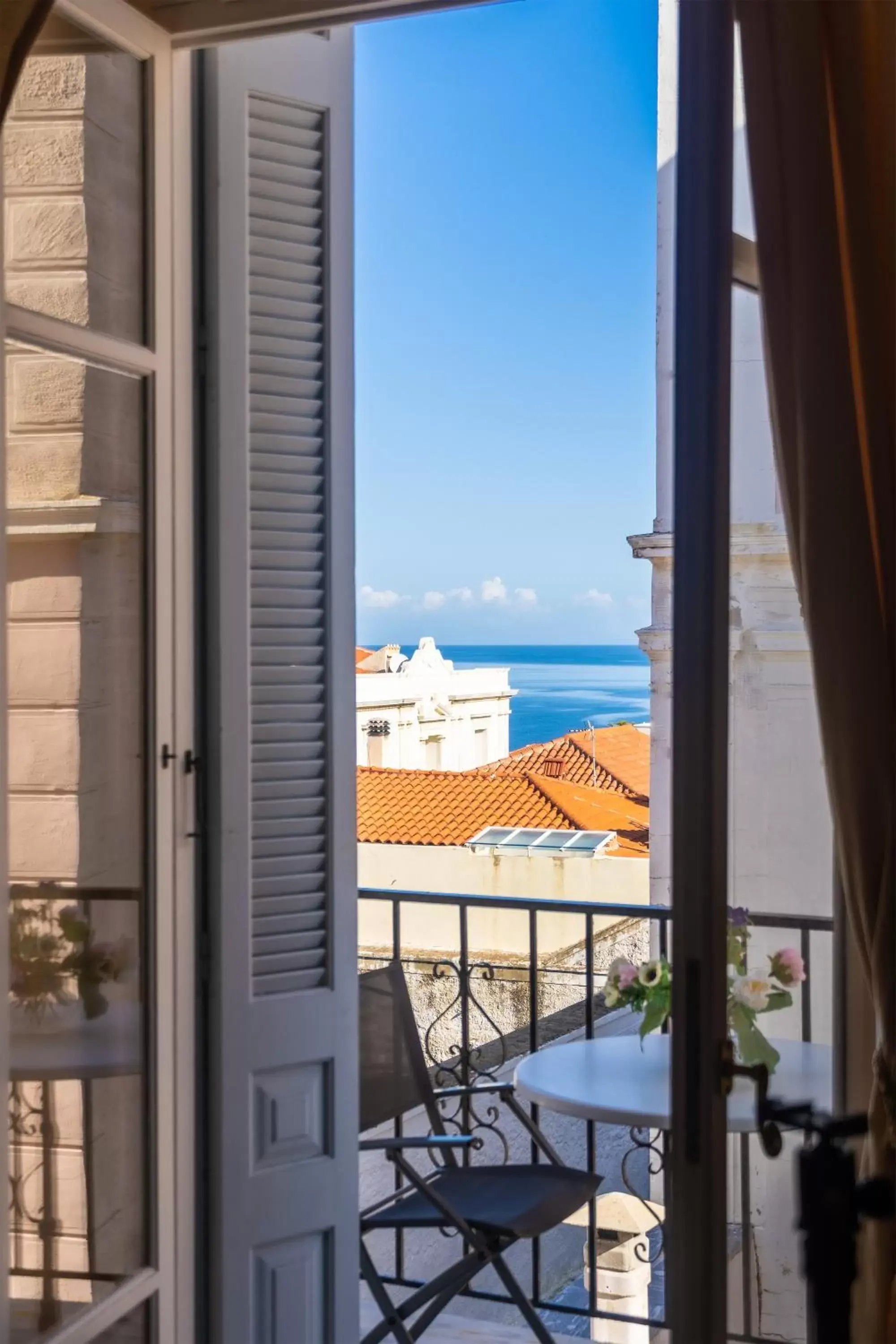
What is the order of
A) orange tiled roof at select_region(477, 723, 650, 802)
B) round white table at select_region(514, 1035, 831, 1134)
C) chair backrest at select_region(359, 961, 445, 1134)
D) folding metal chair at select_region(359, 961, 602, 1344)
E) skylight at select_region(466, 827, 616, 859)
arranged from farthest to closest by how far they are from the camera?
orange tiled roof at select_region(477, 723, 650, 802)
skylight at select_region(466, 827, 616, 859)
chair backrest at select_region(359, 961, 445, 1134)
folding metal chair at select_region(359, 961, 602, 1344)
round white table at select_region(514, 1035, 831, 1134)

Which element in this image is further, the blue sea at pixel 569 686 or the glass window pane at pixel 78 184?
the blue sea at pixel 569 686

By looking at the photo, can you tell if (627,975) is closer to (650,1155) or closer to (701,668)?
(650,1155)

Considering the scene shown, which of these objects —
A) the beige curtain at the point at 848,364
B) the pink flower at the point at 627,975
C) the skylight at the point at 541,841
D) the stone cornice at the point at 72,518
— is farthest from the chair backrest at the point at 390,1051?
the skylight at the point at 541,841

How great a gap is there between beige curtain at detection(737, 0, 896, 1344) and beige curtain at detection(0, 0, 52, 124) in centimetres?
89

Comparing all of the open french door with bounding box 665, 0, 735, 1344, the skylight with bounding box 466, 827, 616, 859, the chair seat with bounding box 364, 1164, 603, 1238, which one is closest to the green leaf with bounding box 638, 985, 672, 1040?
the chair seat with bounding box 364, 1164, 603, 1238

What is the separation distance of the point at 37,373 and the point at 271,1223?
149 cm

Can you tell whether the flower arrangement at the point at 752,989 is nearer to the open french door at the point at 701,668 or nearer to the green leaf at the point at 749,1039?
the green leaf at the point at 749,1039

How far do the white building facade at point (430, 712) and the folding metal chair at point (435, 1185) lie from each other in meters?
18.9

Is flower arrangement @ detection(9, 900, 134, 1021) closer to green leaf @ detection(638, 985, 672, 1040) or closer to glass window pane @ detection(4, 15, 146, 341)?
glass window pane @ detection(4, 15, 146, 341)

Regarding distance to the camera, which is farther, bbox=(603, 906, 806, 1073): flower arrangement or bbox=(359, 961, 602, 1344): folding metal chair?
bbox=(359, 961, 602, 1344): folding metal chair

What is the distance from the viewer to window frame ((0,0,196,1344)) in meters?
2.11

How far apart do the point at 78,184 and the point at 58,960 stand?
118 cm

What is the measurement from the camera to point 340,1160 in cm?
234

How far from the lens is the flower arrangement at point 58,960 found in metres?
1.83
